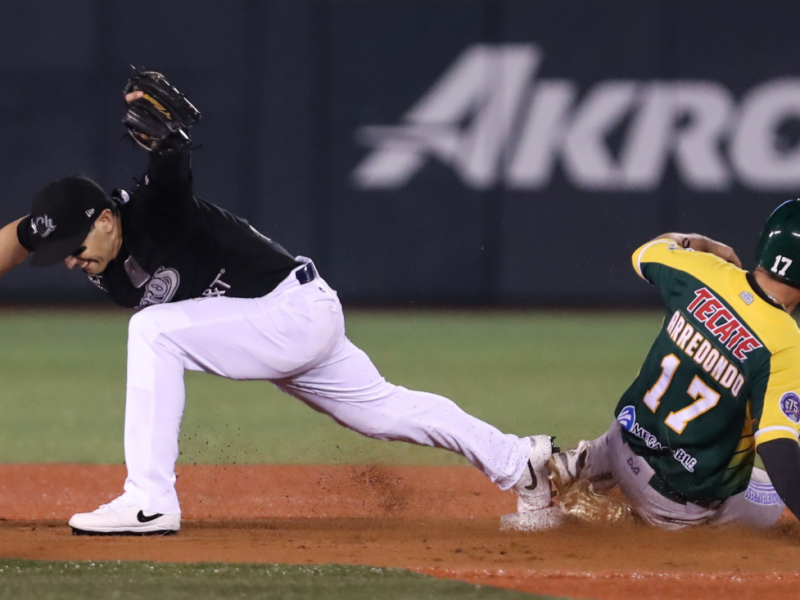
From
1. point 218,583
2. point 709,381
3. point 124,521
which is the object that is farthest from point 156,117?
point 709,381

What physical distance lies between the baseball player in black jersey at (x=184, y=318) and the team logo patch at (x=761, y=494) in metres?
0.72

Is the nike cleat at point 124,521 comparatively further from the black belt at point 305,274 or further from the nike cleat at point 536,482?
the nike cleat at point 536,482

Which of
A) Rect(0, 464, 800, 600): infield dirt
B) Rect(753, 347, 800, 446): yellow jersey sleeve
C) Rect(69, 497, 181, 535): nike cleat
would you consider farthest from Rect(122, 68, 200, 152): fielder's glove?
Rect(753, 347, 800, 446): yellow jersey sleeve

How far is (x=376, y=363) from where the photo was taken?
8.70 m

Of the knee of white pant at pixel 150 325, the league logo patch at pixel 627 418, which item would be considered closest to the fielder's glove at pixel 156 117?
the knee of white pant at pixel 150 325

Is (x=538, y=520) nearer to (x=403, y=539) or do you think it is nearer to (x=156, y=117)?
(x=403, y=539)

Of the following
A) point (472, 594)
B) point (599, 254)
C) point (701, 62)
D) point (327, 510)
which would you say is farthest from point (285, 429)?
point (701, 62)

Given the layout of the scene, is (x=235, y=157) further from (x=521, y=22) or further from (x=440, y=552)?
(x=440, y=552)

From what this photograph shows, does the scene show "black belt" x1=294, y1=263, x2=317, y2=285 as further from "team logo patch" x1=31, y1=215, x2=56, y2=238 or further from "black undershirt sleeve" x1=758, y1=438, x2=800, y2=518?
"black undershirt sleeve" x1=758, y1=438, x2=800, y2=518

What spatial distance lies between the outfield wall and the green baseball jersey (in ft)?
24.2

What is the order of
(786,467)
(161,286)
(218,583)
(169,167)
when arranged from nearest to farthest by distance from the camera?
(218,583)
(786,467)
(169,167)
(161,286)

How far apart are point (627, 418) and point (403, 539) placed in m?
0.89

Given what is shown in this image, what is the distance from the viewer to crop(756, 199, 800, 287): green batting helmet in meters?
3.72

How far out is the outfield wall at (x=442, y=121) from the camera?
11.4m
